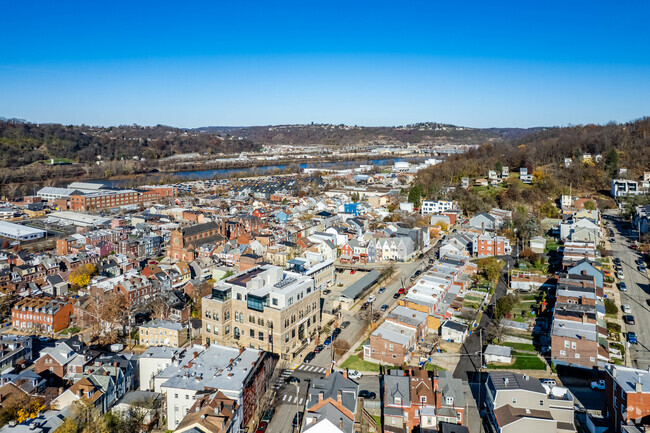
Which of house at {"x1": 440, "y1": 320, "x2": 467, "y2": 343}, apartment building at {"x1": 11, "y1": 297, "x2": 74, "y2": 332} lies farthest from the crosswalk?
apartment building at {"x1": 11, "y1": 297, "x2": 74, "y2": 332}

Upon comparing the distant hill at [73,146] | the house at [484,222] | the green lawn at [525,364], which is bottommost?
the green lawn at [525,364]

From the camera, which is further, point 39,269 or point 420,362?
point 39,269

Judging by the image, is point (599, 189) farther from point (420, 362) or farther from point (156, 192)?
point (156, 192)

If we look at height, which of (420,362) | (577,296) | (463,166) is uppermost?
(463,166)

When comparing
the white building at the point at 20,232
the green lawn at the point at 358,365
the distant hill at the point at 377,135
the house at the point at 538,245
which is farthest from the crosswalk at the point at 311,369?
Answer: the distant hill at the point at 377,135

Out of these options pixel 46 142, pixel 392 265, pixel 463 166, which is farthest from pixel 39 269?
pixel 46 142

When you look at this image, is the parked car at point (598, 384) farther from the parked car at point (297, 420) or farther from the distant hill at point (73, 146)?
the distant hill at point (73, 146)
